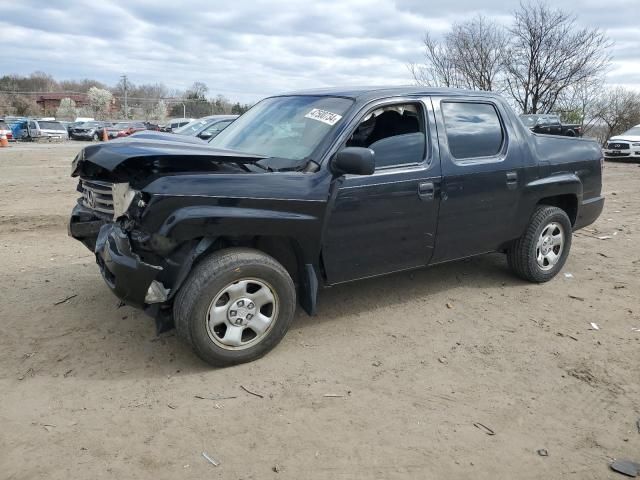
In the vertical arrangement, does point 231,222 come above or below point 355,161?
below

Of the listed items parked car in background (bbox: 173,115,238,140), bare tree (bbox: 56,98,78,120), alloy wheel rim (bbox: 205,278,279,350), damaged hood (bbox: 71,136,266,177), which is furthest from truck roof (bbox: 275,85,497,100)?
bare tree (bbox: 56,98,78,120)

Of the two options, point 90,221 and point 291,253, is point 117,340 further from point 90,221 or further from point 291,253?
point 291,253

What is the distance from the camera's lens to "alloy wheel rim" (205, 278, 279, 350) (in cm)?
349

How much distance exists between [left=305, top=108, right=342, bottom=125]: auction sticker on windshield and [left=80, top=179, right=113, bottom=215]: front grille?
5.17ft

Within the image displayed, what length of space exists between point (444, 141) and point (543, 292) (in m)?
1.90

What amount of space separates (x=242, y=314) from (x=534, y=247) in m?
3.07

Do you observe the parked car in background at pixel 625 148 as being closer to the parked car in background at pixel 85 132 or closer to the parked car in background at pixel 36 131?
the parked car in background at pixel 85 132

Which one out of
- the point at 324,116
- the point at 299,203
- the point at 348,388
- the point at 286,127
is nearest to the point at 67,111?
the point at 286,127

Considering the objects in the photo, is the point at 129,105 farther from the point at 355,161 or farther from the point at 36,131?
the point at 355,161

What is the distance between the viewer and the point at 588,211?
18.8ft

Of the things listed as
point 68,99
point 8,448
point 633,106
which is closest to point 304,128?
point 8,448

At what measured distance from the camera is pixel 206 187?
334 centimetres

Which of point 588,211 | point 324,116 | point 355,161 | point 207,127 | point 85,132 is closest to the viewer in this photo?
point 355,161

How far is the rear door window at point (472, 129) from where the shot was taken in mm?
4508
